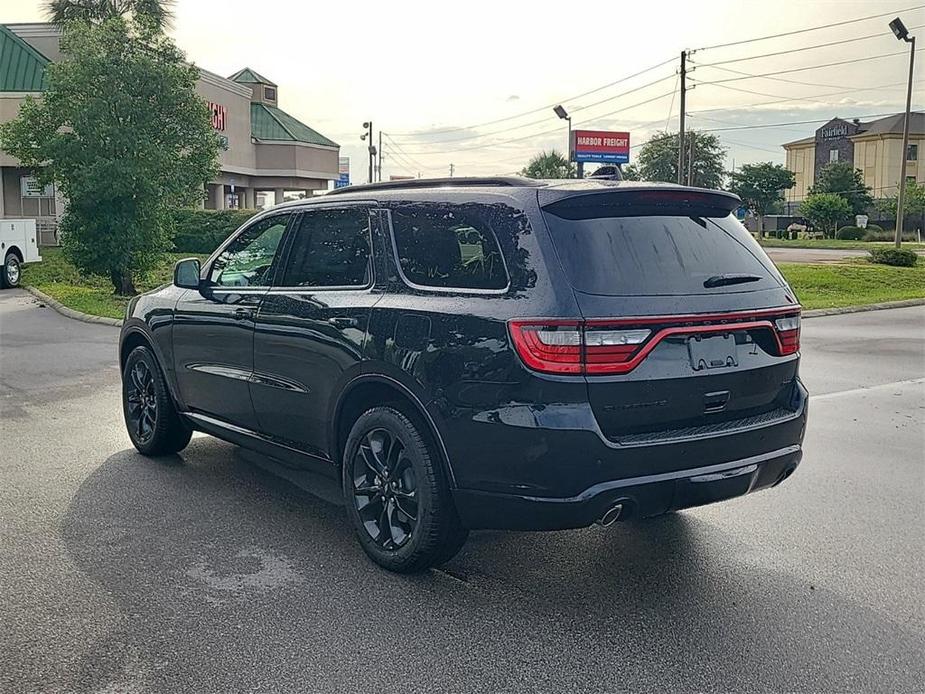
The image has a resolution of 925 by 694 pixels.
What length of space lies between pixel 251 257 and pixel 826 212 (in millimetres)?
66957

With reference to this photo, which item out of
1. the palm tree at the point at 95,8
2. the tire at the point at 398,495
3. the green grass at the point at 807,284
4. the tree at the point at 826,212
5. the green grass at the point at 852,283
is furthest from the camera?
the tree at the point at 826,212

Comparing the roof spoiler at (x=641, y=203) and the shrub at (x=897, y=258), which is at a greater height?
the roof spoiler at (x=641, y=203)

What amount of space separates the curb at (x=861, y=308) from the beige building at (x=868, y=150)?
73715mm

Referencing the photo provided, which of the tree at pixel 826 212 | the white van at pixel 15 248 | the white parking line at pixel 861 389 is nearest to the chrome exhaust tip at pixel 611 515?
the white parking line at pixel 861 389

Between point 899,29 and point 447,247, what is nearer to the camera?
point 447,247

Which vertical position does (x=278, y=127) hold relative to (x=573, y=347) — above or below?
above

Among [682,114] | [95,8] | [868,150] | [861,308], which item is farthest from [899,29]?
→ [868,150]

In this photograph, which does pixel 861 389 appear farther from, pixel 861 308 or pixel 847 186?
pixel 847 186

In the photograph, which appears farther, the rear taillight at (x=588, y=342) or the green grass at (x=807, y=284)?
the green grass at (x=807, y=284)

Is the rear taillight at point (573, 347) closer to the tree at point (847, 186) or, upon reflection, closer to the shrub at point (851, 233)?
the shrub at point (851, 233)

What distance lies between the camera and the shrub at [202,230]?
3716 centimetres

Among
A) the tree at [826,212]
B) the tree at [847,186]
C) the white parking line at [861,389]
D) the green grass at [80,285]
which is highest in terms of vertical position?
the tree at [847,186]

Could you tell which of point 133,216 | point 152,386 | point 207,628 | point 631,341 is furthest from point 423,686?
point 133,216

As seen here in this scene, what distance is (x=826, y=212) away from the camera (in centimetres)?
6675
